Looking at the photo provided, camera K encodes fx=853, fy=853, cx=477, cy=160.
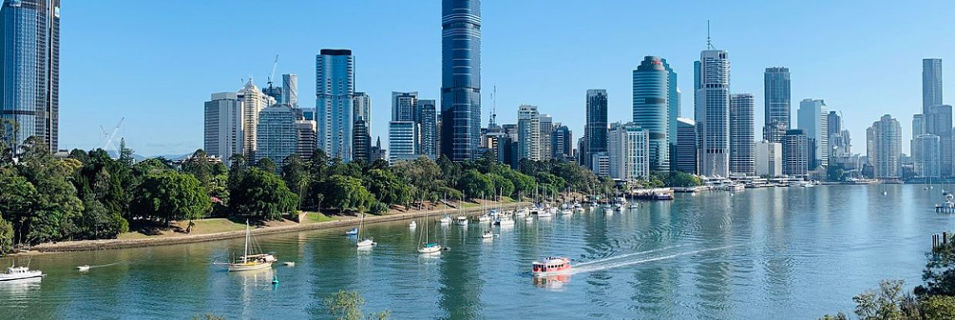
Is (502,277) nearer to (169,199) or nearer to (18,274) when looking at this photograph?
(18,274)

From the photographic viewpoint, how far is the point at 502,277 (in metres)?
74.5

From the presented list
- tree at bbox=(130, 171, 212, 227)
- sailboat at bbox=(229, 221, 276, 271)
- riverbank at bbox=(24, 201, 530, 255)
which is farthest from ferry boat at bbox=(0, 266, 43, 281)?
tree at bbox=(130, 171, 212, 227)

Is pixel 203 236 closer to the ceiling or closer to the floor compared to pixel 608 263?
closer to the ceiling

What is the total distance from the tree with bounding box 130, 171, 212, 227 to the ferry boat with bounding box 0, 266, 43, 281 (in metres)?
26.3

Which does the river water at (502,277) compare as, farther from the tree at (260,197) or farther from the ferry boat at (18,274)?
the tree at (260,197)

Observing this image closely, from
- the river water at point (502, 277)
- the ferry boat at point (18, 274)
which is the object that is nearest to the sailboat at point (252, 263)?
the river water at point (502, 277)

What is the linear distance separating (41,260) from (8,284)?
13.8 meters

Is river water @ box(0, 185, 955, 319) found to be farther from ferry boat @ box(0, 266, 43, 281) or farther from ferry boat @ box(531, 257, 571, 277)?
ferry boat @ box(0, 266, 43, 281)

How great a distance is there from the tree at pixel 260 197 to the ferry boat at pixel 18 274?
42.4 metres

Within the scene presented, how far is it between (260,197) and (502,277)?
163 feet

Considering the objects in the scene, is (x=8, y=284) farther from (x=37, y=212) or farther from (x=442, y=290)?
(x=442, y=290)

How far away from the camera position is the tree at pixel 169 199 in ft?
319

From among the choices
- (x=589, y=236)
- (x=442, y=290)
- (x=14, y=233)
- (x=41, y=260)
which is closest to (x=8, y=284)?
(x=41, y=260)

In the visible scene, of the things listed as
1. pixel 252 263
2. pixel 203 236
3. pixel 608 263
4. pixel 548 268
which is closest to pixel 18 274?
pixel 252 263
